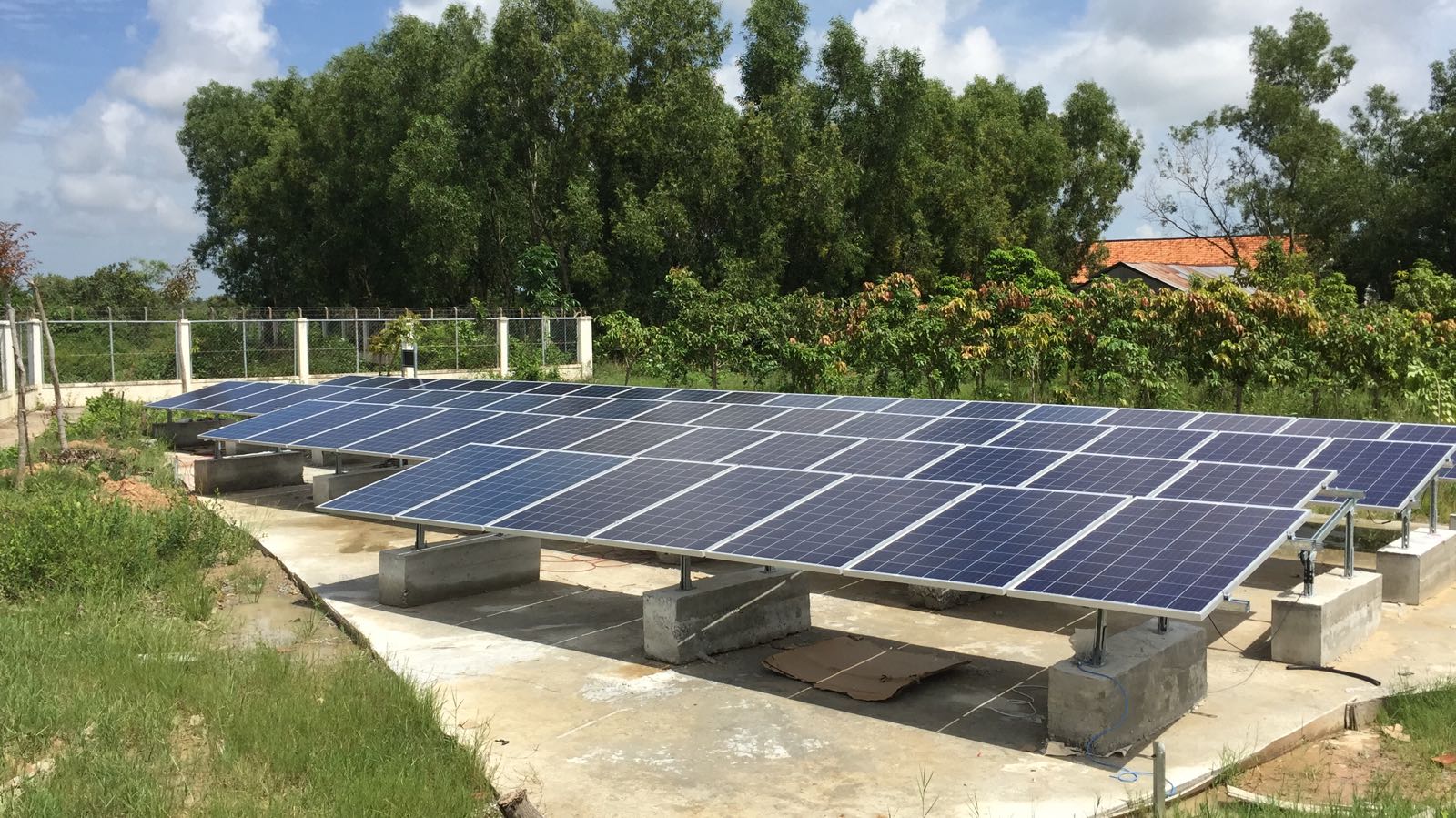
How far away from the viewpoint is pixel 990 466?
12875 millimetres

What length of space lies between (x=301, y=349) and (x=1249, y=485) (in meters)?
33.3

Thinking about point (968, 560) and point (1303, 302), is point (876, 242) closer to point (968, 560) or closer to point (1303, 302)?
point (1303, 302)

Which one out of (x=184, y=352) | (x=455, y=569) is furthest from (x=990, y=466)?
(x=184, y=352)

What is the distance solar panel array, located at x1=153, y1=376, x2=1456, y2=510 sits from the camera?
12938 mm

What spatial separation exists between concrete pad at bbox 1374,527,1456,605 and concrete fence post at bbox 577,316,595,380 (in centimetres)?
3258

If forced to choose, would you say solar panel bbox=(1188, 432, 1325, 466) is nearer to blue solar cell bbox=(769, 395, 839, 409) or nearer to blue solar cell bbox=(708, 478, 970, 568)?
blue solar cell bbox=(708, 478, 970, 568)

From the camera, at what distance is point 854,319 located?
29.0 meters

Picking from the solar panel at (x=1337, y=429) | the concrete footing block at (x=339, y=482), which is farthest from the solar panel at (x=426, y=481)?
the solar panel at (x=1337, y=429)

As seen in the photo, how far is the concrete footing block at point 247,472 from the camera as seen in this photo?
21.6m

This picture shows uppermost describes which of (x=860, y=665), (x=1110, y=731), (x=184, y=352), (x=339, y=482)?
(x=184, y=352)

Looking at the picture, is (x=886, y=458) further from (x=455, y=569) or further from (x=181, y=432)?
(x=181, y=432)

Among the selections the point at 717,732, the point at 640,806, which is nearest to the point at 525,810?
the point at 640,806

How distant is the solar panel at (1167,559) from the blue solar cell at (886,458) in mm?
3063

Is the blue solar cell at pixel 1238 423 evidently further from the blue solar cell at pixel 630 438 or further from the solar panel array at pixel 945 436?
the blue solar cell at pixel 630 438
